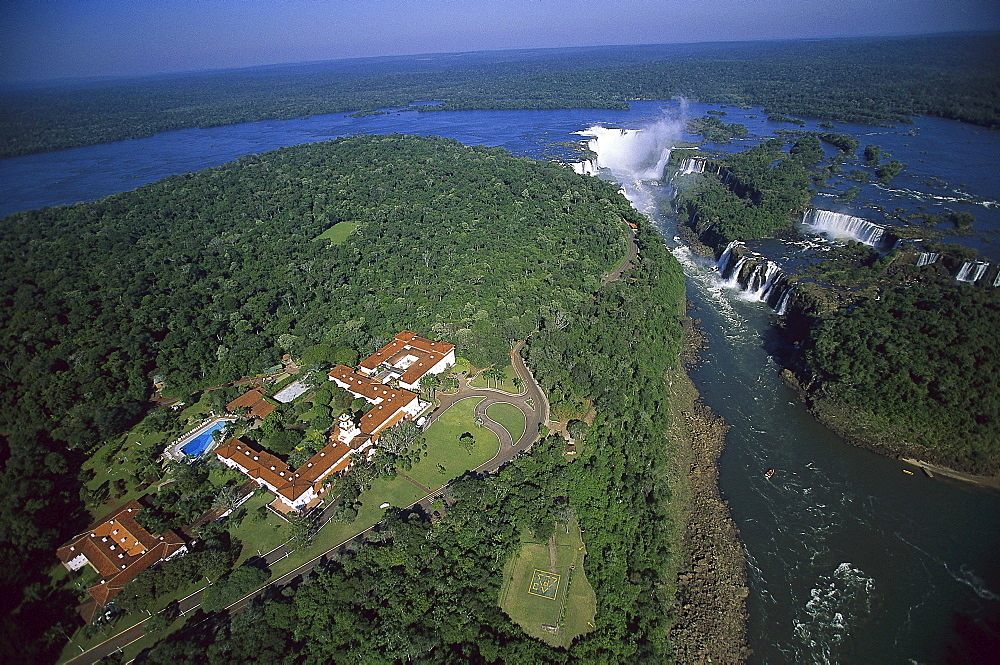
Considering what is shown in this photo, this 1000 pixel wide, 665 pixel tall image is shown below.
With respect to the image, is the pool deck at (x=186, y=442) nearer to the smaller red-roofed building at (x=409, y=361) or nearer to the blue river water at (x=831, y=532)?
the smaller red-roofed building at (x=409, y=361)

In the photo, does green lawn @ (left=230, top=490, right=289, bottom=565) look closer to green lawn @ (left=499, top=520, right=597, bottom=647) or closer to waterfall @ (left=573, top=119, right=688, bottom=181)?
green lawn @ (left=499, top=520, right=597, bottom=647)

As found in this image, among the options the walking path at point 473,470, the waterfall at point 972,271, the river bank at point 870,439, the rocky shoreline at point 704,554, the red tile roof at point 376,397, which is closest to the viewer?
the walking path at point 473,470

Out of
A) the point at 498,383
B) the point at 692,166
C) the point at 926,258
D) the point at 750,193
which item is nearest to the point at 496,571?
the point at 498,383

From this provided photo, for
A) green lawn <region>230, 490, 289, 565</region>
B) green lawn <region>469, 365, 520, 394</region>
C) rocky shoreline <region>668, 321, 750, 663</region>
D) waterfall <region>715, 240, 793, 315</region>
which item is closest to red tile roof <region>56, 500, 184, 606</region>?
green lawn <region>230, 490, 289, 565</region>

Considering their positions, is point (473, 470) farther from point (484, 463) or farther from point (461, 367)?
point (461, 367)

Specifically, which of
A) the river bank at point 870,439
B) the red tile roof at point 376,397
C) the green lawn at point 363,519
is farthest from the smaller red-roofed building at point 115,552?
the river bank at point 870,439

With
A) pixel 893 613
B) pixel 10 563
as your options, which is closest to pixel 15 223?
pixel 10 563
